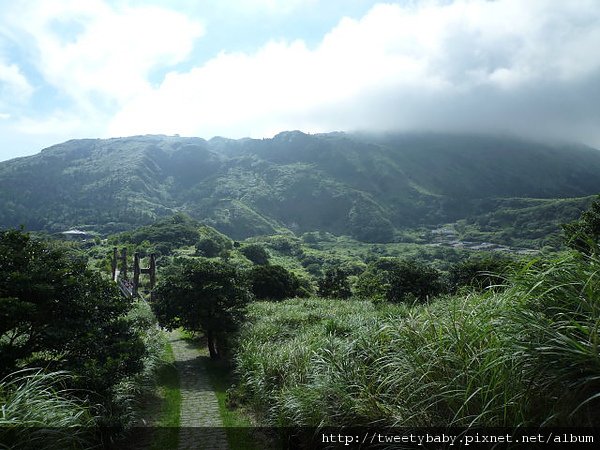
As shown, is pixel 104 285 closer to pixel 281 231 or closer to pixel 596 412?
pixel 596 412

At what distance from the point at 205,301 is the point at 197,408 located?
5143 mm

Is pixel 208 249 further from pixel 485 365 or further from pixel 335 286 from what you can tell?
pixel 485 365

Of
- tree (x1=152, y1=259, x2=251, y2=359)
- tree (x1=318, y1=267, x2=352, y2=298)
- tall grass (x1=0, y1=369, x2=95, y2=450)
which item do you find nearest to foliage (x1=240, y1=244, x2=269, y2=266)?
tree (x1=318, y1=267, x2=352, y2=298)

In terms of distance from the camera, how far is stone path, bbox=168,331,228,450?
884 centimetres

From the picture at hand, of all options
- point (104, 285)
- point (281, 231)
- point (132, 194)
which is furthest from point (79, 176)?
point (104, 285)

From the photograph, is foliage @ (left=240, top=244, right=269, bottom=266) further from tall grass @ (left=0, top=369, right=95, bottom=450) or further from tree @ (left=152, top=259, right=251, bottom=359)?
tall grass @ (left=0, top=369, right=95, bottom=450)

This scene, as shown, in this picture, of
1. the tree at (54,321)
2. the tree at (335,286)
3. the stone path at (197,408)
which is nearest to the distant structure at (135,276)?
the stone path at (197,408)

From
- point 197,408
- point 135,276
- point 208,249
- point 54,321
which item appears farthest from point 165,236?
point 54,321

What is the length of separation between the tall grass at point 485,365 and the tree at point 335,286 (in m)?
29.4

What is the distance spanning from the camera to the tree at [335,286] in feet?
121

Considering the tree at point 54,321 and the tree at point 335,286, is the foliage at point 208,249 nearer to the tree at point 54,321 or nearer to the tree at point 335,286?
the tree at point 335,286

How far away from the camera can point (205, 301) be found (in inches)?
628

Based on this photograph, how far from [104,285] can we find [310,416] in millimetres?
5836

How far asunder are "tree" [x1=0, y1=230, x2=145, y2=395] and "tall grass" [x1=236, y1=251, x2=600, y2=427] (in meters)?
3.69
